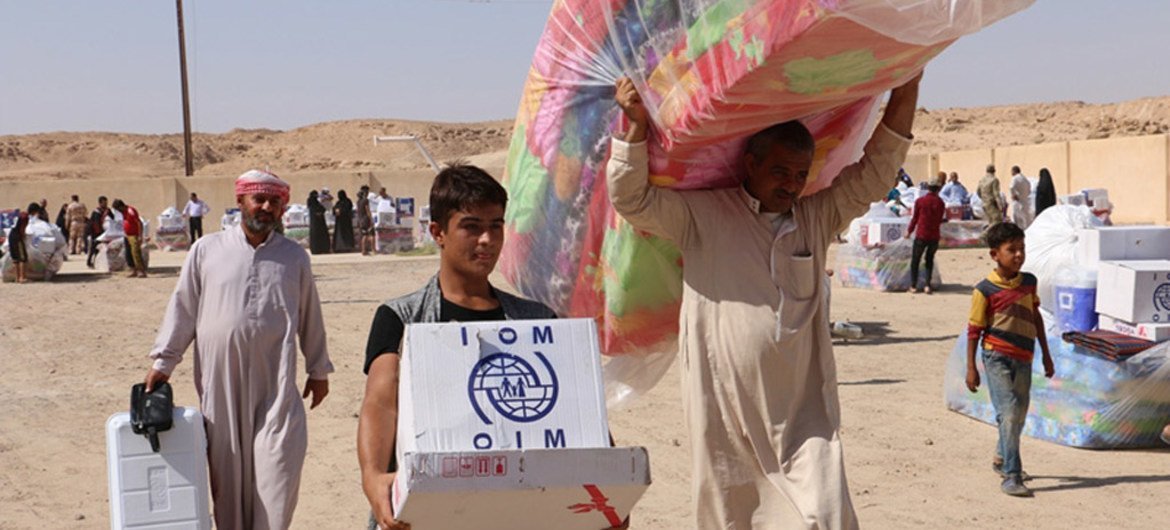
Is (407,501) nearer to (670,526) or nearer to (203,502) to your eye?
(203,502)

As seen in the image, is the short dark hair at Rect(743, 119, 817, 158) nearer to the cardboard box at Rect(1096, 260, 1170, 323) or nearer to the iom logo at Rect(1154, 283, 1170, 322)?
the cardboard box at Rect(1096, 260, 1170, 323)

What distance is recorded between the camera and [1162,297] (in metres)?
7.27

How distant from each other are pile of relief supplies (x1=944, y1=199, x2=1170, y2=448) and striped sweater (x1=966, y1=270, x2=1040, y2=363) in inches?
38.6

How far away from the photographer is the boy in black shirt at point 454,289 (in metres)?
2.85

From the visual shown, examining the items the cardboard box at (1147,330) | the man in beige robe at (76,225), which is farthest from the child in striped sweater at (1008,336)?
the man in beige robe at (76,225)

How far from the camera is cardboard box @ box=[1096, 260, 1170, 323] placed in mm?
7223

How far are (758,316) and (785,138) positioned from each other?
487mm

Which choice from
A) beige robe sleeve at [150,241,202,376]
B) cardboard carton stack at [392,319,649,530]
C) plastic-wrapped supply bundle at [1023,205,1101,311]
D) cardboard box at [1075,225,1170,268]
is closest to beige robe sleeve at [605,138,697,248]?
cardboard carton stack at [392,319,649,530]

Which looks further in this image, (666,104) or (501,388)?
(666,104)

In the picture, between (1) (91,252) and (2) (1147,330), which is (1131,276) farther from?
(1) (91,252)

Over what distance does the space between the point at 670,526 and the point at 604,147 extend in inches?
A: 99.1

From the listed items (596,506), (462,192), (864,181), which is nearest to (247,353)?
(462,192)

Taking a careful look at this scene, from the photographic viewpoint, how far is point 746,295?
383 cm

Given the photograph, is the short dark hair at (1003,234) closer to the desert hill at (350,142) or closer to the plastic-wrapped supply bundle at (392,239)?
the plastic-wrapped supply bundle at (392,239)
